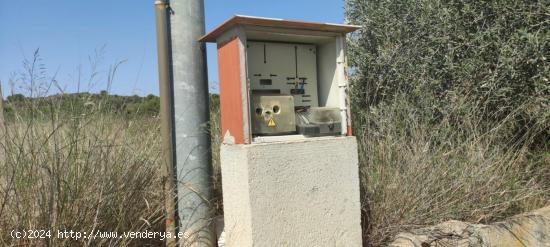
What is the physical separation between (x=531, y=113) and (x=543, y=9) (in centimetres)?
110

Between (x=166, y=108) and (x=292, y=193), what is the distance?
104 cm

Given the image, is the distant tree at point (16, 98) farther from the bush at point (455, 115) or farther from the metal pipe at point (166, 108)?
the bush at point (455, 115)

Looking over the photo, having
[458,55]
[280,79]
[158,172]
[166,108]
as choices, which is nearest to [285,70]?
[280,79]

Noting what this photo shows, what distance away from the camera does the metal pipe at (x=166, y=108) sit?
2889 millimetres

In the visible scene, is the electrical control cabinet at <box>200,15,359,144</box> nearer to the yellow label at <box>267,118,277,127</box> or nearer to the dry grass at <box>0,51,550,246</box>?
the yellow label at <box>267,118,277,127</box>

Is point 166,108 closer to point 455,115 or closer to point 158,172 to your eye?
point 158,172

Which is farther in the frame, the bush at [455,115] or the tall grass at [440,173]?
the bush at [455,115]

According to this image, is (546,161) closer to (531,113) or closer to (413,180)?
(531,113)

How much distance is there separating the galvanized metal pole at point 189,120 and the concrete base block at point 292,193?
0.69 ft

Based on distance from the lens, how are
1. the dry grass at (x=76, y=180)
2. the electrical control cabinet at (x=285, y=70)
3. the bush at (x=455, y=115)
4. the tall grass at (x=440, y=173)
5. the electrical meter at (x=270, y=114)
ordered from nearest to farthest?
the dry grass at (x=76, y=180), the electrical meter at (x=270, y=114), the electrical control cabinet at (x=285, y=70), the tall grass at (x=440, y=173), the bush at (x=455, y=115)

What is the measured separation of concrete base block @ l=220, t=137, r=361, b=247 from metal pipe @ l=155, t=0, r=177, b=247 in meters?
0.37

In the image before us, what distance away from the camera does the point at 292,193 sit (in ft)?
9.12

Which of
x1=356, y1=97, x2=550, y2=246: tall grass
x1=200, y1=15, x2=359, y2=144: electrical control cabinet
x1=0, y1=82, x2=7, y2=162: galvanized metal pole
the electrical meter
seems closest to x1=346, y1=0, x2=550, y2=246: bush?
x1=356, y1=97, x2=550, y2=246: tall grass

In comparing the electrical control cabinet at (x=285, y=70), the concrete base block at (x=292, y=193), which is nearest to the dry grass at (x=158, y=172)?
the concrete base block at (x=292, y=193)
